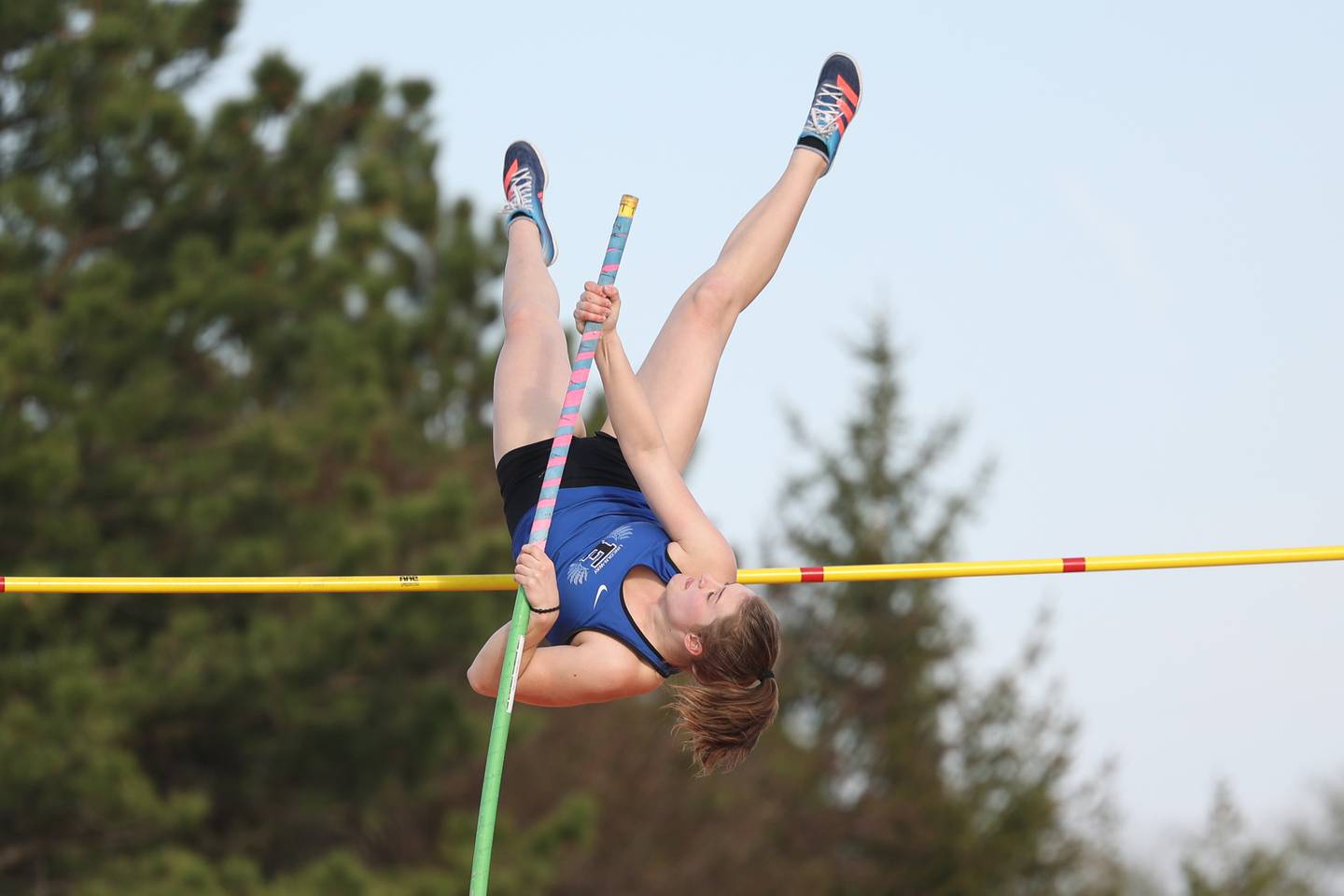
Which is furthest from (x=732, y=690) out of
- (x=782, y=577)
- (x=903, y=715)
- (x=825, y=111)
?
(x=903, y=715)

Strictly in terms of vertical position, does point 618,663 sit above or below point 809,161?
below

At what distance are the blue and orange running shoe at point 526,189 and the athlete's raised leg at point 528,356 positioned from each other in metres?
0.09

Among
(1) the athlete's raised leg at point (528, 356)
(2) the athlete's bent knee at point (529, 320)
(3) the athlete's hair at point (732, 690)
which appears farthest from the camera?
(2) the athlete's bent knee at point (529, 320)

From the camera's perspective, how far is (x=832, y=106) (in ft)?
18.4

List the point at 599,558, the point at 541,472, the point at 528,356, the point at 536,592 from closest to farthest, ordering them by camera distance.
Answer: the point at 536,592, the point at 599,558, the point at 541,472, the point at 528,356

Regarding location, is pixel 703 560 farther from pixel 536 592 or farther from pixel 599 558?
pixel 536 592

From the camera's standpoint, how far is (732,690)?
462 centimetres

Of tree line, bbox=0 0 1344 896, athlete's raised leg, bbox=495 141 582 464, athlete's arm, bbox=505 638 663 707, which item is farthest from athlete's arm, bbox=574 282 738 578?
→ tree line, bbox=0 0 1344 896

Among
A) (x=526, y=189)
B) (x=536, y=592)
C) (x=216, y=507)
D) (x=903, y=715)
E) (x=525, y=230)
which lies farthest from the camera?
(x=903, y=715)

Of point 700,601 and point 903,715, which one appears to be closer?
point 700,601

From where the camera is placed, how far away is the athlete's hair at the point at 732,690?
4.49 meters

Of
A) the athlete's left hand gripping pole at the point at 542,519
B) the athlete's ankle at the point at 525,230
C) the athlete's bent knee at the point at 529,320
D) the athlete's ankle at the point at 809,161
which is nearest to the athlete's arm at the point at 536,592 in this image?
the athlete's left hand gripping pole at the point at 542,519

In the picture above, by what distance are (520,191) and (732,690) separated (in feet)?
6.78

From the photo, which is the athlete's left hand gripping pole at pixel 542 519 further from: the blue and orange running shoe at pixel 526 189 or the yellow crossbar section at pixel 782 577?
the blue and orange running shoe at pixel 526 189
